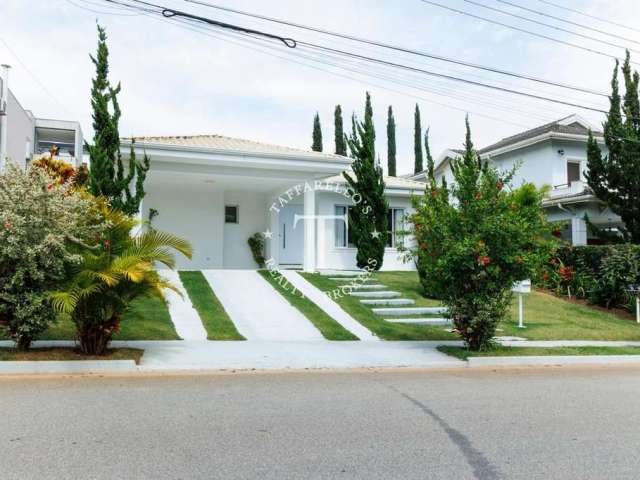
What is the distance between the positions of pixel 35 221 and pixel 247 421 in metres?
4.64

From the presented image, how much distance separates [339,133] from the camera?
123 feet

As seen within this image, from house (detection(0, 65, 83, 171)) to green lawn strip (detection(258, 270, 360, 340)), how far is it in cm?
771

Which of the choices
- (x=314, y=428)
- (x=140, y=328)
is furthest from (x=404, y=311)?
(x=314, y=428)

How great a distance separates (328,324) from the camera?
1280cm

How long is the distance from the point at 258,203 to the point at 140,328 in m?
10.5

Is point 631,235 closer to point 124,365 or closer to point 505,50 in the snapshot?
point 505,50

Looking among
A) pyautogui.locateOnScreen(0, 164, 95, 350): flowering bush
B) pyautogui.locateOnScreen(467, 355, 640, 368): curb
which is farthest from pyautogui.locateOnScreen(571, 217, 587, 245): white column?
pyautogui.locateOnScreen(0, 164, 95, 350): flowering bush

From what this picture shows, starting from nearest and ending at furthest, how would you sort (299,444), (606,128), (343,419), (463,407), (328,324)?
1. (299,444)
2. (343,419)
3. (463,407)
4. (328,324)
5. (606,128)

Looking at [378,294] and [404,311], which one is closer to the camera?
[404,311]

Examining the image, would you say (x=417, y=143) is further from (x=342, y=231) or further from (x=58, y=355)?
(x=58, y=355)

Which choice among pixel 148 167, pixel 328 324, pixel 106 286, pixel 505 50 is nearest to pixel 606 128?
pixel 505 50

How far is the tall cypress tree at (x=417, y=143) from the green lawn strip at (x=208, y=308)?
98.8ft

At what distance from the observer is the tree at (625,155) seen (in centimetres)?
1877

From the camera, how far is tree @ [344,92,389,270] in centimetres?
1866
